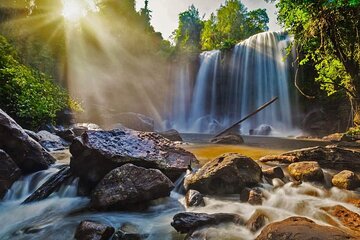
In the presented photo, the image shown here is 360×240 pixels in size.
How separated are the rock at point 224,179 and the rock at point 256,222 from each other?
43.8 inches

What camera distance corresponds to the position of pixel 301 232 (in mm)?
3020

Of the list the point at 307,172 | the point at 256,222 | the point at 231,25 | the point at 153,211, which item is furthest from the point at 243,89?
the point at 231,25

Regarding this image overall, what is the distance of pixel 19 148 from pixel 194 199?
4.59 metres

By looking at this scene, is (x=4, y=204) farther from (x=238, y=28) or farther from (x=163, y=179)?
(x=238, y=28)

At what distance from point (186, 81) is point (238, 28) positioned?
26981 mm

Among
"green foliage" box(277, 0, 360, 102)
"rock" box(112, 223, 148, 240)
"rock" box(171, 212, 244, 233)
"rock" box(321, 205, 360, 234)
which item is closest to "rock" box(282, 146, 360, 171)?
"rock" box(321, 205, 360, 234)

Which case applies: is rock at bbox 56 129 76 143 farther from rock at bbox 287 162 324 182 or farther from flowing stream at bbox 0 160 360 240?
rock at bbox 287 162 324 182

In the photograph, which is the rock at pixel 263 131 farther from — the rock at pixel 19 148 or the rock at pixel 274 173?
the rock at pixel 19 148

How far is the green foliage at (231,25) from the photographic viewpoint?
165 feet

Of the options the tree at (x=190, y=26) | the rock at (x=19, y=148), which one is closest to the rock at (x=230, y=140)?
the rock at (x=19, y=148)

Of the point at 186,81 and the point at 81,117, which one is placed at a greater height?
the point at 186,81

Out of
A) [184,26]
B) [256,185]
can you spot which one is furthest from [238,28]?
[256,185]

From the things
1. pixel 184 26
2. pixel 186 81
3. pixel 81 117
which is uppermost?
pixel 184 26

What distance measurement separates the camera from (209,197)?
5156 mm
